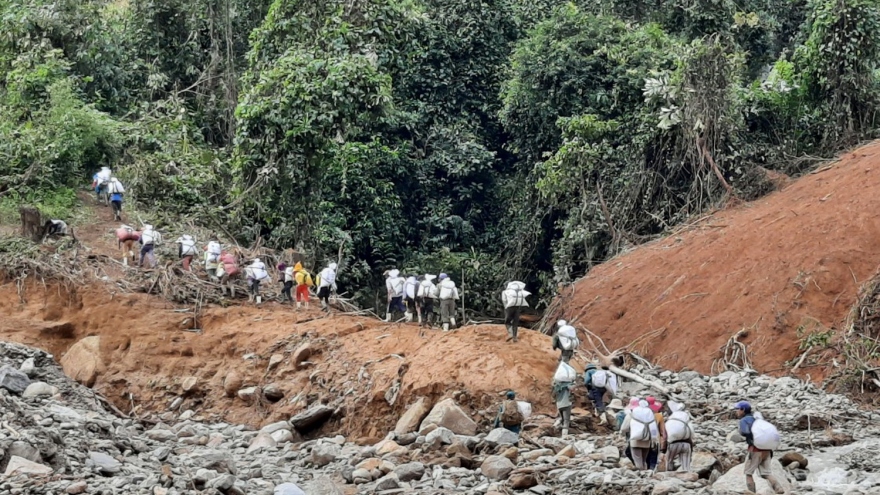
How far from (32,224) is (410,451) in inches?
405

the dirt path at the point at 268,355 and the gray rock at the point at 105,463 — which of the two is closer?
the gray rock at the point at 105,463

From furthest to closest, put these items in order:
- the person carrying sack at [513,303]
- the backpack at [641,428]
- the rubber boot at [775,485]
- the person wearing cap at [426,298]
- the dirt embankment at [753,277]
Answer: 1. the dirt embankment at [753,277]
2. the person wearing cap at [426,298]
3. the person carrying sack at [513,303]
4. the backpack at [641,428]
5. the rubber boot at [775,485]

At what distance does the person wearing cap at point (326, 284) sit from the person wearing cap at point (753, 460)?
31.2 feet

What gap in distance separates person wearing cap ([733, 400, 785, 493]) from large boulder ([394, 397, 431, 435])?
187 inches

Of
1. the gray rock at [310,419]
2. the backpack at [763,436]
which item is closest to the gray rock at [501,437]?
the gray rock at [310,419]

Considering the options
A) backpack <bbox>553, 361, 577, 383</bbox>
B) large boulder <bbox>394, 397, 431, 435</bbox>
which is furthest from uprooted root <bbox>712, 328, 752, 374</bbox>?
large boulder <bbox>394, 397, 431, 435</bbox>

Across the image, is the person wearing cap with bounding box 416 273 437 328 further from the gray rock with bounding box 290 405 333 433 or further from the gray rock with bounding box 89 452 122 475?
the gray rock with bounding box 89 452 122 475

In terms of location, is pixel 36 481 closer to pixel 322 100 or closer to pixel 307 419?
pixel 307 419

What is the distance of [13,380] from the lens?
1658cm

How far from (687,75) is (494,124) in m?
8.21

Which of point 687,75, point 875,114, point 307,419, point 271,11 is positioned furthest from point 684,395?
point 271,11

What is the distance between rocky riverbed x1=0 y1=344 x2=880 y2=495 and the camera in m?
12.4

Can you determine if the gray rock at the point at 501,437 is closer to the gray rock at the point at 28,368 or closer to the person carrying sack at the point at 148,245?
the gray rock at the point at 28,368

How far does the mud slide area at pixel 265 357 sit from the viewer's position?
15.9 metres
